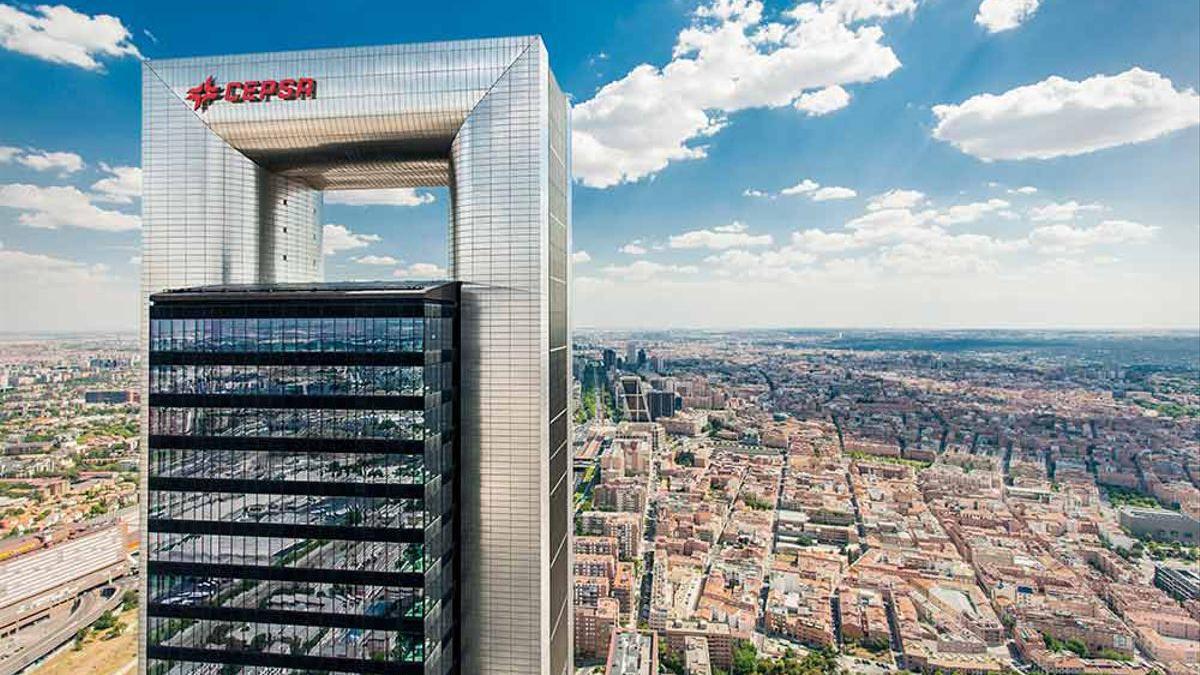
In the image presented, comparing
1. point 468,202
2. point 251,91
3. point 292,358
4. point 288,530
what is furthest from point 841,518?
point 251,91

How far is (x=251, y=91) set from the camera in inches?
450

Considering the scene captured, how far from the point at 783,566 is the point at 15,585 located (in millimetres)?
32609

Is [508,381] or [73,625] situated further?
[73,625]

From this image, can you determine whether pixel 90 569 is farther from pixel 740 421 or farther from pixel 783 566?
pixel 740 421

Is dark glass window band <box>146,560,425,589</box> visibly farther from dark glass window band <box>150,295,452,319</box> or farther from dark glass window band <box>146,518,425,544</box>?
dark glass window band <box>150,295,452,319</box>

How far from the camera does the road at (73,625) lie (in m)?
18.2

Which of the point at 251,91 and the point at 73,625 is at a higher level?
the point at 251,91

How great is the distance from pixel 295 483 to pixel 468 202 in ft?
20.8

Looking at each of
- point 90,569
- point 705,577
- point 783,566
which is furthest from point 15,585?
A: point 783,566

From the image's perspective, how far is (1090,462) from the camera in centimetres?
3022

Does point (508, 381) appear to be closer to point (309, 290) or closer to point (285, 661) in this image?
point (309, 290)

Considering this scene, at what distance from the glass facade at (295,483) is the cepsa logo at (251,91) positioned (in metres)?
4.41

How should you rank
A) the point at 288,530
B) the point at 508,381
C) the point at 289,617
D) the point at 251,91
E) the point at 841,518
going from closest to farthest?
the point at 289,617 → the point at 288,530 → the point at 508,381 → the point at 251,91 → the point at 841,518

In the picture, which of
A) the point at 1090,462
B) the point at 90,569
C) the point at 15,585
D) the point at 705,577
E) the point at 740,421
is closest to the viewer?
the point at 15,585
